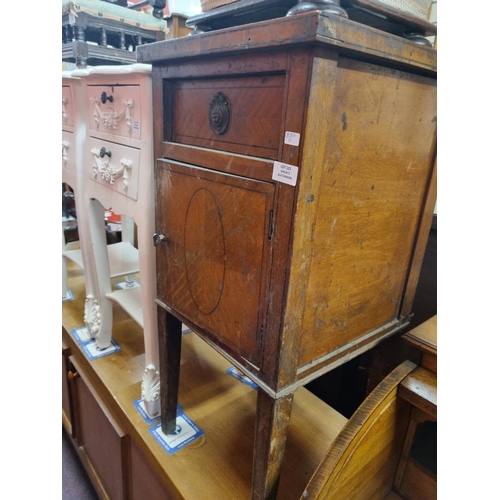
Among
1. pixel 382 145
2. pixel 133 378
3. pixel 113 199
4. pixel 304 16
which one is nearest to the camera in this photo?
pixel 304 16

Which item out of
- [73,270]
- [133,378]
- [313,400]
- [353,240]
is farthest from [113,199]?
[73,270]

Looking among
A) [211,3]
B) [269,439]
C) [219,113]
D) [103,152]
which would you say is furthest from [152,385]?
[211,3]

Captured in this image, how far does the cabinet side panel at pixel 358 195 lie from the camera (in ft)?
1.85

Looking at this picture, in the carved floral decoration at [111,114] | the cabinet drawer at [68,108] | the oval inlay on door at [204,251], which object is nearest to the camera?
the oval inlay on door at [204,251]

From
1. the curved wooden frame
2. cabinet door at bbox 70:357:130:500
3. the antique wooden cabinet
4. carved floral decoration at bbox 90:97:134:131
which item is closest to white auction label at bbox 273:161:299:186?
the antique wooden cabinet

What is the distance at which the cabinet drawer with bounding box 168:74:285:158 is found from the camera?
58 centimetres

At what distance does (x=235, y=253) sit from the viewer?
2.27 ft

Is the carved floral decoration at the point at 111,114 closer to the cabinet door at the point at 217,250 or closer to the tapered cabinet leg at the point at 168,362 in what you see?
the cabinet door at the point at 217,250

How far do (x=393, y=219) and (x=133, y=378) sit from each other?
998mm

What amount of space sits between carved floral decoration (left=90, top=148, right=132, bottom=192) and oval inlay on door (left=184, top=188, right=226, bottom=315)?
34 cm

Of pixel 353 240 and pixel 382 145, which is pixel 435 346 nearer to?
pixel 353 240

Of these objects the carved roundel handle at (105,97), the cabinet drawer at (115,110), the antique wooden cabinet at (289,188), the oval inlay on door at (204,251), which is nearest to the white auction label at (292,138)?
the antique wooden cabinet at (289,188)

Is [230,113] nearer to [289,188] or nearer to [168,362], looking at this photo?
[289,188]

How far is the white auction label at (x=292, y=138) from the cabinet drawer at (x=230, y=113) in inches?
1.0
